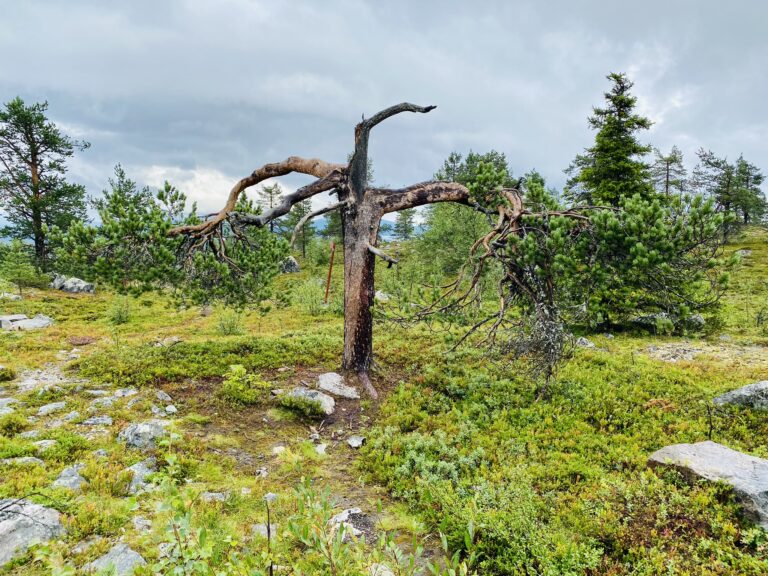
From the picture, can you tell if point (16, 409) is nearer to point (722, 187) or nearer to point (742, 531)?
point (742, 531)

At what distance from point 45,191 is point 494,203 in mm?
38282

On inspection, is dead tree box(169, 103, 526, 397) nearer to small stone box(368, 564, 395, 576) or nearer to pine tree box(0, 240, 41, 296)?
small stone box(368, 564, 395, 576)

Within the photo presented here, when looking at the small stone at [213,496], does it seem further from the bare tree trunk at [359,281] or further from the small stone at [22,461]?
the bare tree trunk at [359,281]

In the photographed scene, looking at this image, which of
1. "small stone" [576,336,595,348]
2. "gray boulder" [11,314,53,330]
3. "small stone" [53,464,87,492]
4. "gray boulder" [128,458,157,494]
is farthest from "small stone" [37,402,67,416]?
→ "small stone" [576,336,595,348]

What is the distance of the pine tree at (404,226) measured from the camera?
223 feet

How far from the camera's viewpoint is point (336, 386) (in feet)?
33.8

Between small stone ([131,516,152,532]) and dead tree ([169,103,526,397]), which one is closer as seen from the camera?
small stone ([131,516,152,532])

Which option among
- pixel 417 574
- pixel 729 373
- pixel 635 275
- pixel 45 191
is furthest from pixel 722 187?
pixel 45 191

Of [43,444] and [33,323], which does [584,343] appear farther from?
[33,323]

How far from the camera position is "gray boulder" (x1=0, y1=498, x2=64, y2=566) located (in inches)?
172

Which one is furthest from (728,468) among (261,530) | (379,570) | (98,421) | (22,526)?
(98,421)

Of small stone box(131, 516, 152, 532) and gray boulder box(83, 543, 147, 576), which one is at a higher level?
gray boulder box(83, 543, 147, 576)

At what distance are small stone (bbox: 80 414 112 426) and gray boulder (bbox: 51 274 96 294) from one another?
105 feet

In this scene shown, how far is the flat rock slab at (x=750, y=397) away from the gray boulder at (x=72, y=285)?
4071 cm
